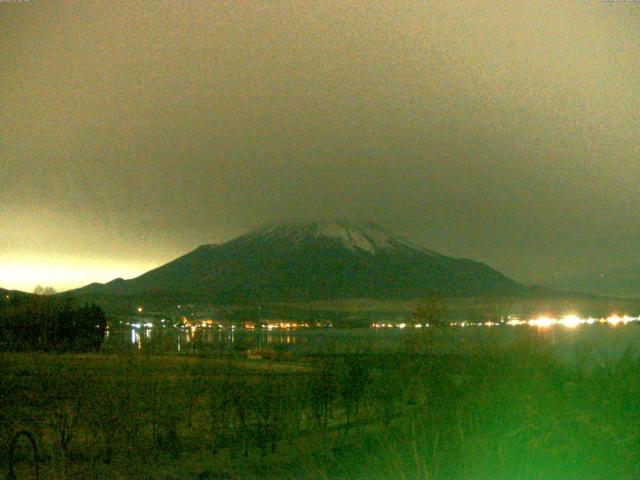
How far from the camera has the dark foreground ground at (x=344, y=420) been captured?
9617mm

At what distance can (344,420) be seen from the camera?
1977 centimetres

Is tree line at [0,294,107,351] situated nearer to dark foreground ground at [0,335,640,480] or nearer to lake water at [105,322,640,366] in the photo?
lake water at [105,322,640,366]

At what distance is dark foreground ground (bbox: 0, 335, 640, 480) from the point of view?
31.6ft

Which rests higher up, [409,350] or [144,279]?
[144,279]

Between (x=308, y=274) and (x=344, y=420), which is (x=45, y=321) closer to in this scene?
(x=344, y=420)

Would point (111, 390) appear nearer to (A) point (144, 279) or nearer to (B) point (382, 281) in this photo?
(B) point (382, 281)

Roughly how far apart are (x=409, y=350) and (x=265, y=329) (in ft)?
288

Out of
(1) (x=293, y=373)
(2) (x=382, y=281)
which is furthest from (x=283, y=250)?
(1) (x=293, y=373)

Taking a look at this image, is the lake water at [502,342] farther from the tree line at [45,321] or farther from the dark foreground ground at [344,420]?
the tree line at [45,321]

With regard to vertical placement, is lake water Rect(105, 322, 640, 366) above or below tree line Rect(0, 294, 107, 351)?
below

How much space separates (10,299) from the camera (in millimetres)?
50562

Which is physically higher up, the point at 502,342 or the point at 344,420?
the point at 502,342

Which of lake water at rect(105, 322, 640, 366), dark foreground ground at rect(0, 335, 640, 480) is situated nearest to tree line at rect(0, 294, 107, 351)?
lake water at rect(105, 322, 640, 366)

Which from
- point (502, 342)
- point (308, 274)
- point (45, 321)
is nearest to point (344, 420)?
point (502, 342)
